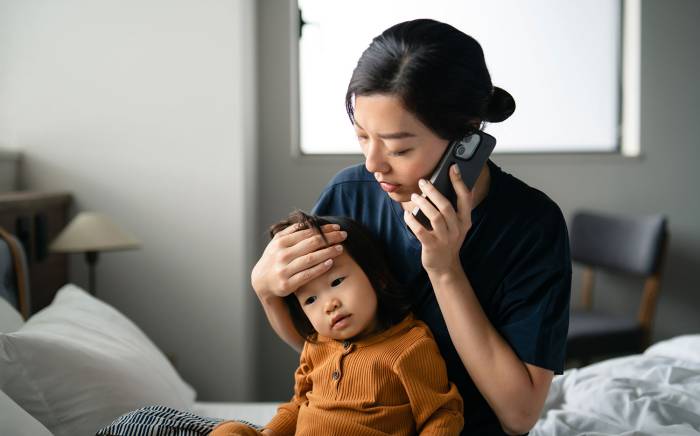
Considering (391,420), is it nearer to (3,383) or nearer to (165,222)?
(3,383)

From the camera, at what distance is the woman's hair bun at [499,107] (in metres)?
1.10

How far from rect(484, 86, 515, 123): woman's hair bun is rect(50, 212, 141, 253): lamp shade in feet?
5.62

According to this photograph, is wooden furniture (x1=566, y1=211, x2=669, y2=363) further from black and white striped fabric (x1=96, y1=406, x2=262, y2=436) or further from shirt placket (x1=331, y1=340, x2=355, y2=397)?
black and white striped fabric (x1=96, y1=406, x2=262, y2=436)

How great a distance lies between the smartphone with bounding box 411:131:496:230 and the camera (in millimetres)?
1058

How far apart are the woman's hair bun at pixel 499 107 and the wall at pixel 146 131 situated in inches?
72.3

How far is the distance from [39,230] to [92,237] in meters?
0.20

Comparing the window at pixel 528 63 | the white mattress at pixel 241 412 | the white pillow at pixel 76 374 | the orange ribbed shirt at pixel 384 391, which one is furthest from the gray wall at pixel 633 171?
the orange ribbed shirt at pixel 384 391

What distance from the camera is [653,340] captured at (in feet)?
11.5

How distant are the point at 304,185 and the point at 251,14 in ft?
2.75

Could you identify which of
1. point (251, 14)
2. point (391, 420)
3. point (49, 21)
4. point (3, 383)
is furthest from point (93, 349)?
point (251, 14)

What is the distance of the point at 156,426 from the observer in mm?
1062

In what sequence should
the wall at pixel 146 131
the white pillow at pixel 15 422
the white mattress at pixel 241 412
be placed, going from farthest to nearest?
1. the wall at pixel 146 131
2. the white mattress at pixel 241 412
3. the white pillow at pixel 15 422

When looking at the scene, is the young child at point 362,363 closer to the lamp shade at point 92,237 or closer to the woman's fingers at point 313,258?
the woman's fingers at point 313,258

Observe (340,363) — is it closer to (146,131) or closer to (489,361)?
(489,361)
